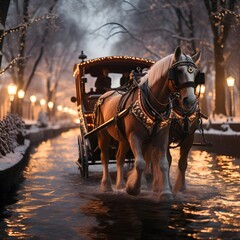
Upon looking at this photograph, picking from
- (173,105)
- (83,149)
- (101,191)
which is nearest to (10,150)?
(83,149)

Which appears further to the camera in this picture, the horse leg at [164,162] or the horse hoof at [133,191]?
the horse hoof at [133,191]

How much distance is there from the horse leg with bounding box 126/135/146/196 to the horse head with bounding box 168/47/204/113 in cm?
99

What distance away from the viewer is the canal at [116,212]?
6500 mm

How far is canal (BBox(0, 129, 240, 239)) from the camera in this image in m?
6.50

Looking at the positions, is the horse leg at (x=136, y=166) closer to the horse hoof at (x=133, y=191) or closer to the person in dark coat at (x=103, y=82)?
the horse hoof at (x=133, y=191)

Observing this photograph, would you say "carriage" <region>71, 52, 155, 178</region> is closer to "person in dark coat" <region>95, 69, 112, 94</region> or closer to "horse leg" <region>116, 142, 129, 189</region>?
"person in dark coat" <region>95, 69, 112, 94</region>

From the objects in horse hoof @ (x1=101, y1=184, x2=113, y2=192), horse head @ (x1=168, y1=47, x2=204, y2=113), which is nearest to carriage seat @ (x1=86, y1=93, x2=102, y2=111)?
horse hoof @ (x1=101, y1=184, x2=113, y2=192)

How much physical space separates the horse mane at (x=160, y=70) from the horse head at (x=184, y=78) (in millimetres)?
190

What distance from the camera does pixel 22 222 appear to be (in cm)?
727

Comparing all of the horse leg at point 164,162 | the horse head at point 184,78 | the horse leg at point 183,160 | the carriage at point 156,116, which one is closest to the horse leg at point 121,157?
the carriage at point 156,116

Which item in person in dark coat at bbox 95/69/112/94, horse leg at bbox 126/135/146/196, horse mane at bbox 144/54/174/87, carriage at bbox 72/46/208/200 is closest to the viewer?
carriage at bbox 72/46/208/200

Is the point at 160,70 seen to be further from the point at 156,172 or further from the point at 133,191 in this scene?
the point at 133,191

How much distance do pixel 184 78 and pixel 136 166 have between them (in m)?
1.53

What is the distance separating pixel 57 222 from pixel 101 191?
9.73 ft
